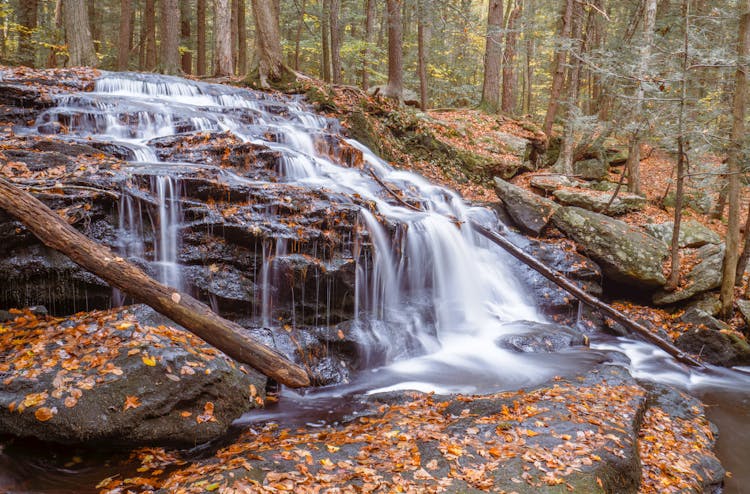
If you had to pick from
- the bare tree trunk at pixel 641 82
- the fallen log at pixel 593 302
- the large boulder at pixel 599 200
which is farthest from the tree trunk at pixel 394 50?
the fallen log at pixel 593 302

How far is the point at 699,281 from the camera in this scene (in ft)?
33.7

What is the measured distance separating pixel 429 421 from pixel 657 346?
20.5 feet

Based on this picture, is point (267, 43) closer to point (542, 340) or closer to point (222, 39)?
point (222, 39)

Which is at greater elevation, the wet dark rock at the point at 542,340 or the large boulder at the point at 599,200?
the large boulder at the point at 599,200

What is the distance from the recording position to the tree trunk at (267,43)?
13.8m

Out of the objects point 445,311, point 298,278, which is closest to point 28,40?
point 298,278

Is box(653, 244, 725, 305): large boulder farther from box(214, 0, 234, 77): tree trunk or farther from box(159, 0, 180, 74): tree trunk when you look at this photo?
box(159, 0, 180, 74): tree trunk

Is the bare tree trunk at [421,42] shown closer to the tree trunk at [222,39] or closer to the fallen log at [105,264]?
the tree trunk at [222,39]

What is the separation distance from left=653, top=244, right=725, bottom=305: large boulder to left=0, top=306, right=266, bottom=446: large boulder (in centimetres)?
944

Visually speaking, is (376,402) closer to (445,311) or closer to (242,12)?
(445,311)

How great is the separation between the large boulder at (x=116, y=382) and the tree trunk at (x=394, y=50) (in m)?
12.5

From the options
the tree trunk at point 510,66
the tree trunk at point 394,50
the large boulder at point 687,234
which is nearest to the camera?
the large boulder at point 687,234

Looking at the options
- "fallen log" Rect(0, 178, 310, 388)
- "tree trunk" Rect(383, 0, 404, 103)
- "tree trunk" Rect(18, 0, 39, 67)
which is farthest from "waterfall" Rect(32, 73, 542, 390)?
"tree trunk" Rect(18, 0, 39, 67)

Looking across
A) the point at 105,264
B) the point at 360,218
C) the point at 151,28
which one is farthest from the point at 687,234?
the point at 151,28
